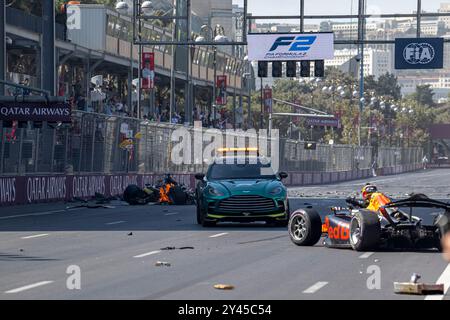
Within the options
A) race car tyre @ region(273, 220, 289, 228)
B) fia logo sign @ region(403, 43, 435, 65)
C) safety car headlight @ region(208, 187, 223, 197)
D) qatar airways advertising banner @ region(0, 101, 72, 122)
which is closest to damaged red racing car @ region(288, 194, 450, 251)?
safety car headlight @ region(208, 187, 223, 197)

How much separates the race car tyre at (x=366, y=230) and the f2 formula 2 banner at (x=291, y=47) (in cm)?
3202

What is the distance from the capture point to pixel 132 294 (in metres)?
13.3

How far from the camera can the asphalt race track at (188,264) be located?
44.8ft

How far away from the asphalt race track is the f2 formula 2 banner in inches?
961

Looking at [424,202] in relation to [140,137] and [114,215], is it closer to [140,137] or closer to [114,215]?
[114,215]

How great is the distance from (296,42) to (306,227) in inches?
1225

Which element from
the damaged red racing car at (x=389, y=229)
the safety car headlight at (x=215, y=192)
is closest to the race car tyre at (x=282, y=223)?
the safety car headlight at (x=215, y=192)

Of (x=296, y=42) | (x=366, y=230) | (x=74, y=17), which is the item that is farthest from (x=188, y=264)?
(x=74, y=17)

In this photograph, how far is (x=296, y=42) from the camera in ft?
168

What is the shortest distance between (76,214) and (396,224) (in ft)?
50.8

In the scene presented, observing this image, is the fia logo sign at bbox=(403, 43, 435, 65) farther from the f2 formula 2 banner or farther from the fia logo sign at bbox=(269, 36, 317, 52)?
the fia logo sign at bbox=(269, 36, 317, 52)

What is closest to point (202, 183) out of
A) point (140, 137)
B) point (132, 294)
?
point (132, 294)

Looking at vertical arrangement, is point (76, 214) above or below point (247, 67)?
below
